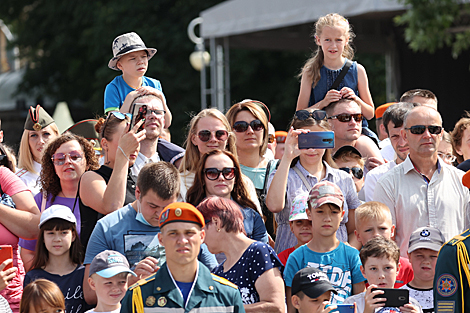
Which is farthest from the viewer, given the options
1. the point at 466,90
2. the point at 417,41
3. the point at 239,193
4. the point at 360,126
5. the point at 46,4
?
the point at 46,4

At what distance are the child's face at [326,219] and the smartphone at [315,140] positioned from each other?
670 mm

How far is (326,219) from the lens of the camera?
432 cm

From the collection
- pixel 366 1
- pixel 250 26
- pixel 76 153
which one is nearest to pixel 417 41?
pixel 366 1

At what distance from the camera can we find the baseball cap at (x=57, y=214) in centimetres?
448

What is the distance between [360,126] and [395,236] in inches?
53.6

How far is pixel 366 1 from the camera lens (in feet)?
36.8

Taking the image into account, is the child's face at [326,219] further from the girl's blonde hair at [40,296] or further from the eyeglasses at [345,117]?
the girl's blonde hair at [40,296]

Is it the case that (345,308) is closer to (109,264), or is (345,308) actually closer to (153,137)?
(109,264)

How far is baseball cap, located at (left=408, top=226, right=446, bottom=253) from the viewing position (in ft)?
13.8

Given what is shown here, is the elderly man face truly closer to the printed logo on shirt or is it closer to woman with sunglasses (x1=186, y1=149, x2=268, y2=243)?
woman with sunglasses (x1=186, y1=149, x2=268, y2=243)

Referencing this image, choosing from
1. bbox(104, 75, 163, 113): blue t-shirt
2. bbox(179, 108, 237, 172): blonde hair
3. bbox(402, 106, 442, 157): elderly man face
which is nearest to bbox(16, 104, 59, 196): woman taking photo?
bbox(104, 75, 163, 113): blue t-shirt

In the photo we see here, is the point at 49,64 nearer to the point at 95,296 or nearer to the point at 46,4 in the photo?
the point at 46,4

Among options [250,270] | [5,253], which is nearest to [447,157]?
[250,270]

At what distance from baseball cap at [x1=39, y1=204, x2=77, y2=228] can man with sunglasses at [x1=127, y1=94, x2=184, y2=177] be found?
671 millimetres
